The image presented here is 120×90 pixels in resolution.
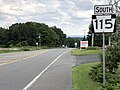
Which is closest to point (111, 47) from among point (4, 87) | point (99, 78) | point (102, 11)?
point (99, 78)

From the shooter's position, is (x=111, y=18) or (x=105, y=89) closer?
(x=105, y=89)

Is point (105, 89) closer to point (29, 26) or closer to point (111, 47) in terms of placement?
point (111, 47)

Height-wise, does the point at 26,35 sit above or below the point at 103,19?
above

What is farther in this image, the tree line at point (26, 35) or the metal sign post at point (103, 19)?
the tree line at point (26, 35)

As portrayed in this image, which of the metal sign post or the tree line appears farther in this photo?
the tree line

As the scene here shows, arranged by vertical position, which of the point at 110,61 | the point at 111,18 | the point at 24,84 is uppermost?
the point at 111,18

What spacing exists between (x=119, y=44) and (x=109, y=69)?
1.33 metres

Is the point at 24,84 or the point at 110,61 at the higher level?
the point at 110,61

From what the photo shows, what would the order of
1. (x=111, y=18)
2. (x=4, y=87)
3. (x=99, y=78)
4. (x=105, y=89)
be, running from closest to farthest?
(x=105, y=89), (x=111, y=18), (x=4, y=87), (x=99, y=78)

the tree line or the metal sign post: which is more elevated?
the tree line

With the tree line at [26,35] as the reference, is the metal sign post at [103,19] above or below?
below

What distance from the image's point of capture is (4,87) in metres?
13.7

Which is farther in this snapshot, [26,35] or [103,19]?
[26,35]

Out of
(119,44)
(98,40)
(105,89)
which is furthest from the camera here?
(98,40)
